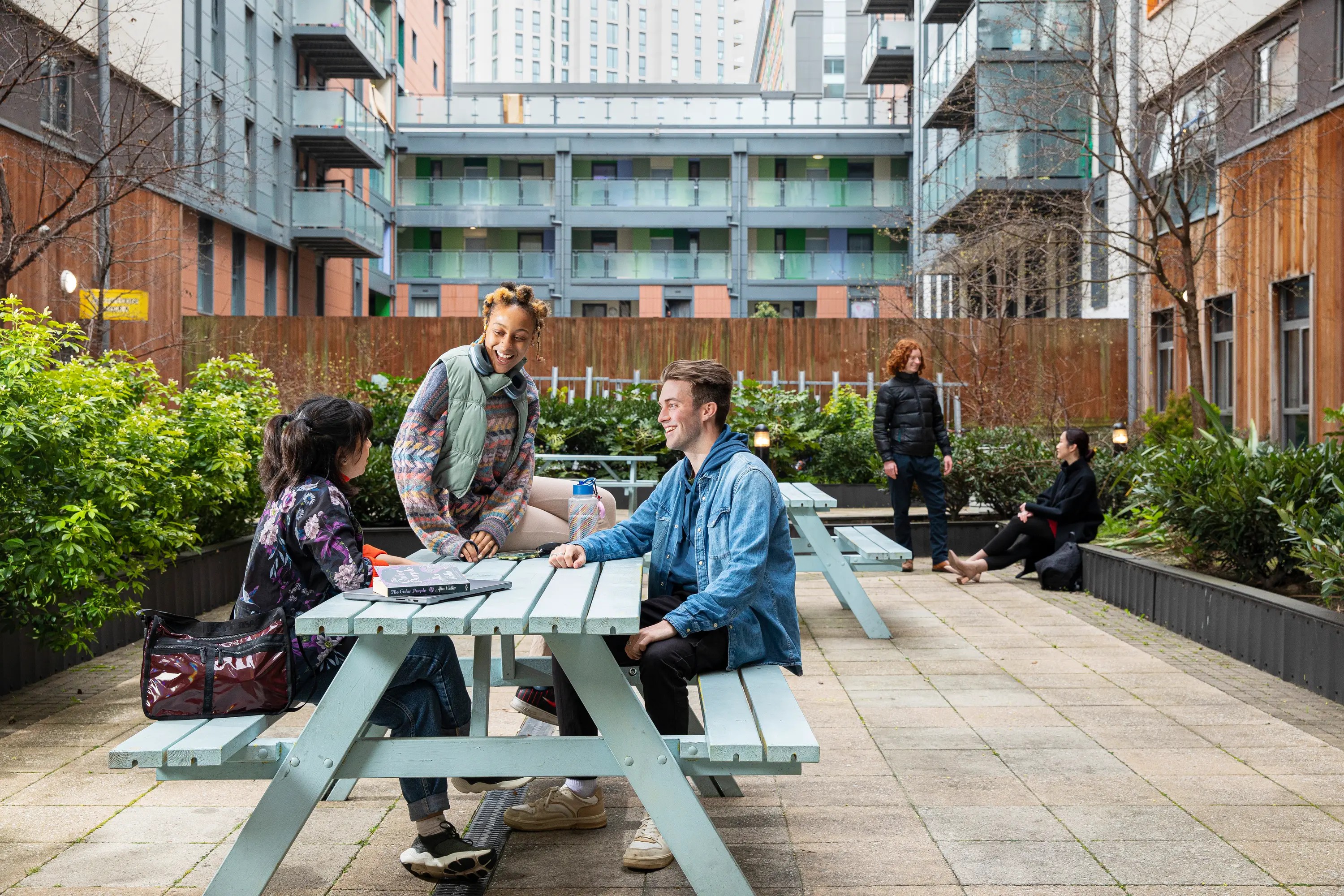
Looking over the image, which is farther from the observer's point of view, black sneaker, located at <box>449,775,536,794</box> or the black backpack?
the black backpack

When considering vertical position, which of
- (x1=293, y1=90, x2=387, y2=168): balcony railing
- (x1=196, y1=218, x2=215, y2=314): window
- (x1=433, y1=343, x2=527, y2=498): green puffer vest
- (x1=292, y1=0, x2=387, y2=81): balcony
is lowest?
(x1=433, y1=343, x2=527, y2=498): green puffer vest

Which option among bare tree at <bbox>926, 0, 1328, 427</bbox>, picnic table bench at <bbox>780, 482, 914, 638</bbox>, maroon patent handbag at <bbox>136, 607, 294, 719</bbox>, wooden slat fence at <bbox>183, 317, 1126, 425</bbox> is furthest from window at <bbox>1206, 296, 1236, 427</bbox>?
maroon patent handbag at <bbox>136, 607, 294, 719</bbox>

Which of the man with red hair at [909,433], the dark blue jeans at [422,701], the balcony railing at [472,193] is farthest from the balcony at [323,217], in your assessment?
the dark blue jeans at [422,701]

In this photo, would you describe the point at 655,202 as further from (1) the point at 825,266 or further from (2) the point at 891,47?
(2) the point at 891,47

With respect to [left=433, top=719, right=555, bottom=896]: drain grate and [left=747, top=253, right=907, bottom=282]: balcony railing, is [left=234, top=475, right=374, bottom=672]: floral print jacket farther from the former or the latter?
[left=747, top=253, right=907, bottom=282]: balcony railing

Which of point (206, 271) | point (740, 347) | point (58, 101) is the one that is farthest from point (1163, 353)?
point (206, 271)

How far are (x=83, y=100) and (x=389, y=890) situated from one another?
56.7 ft

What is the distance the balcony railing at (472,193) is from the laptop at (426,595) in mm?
42055

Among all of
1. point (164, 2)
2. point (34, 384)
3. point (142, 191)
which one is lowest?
point (34, 384)

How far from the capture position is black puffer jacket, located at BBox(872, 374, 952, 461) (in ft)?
34.8

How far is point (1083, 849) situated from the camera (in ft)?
12.8

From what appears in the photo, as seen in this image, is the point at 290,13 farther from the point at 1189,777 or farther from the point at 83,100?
the point at 1189,777

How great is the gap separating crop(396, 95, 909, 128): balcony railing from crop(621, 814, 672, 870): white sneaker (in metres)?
42.8

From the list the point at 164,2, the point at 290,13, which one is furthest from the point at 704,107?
the point at 164,2
